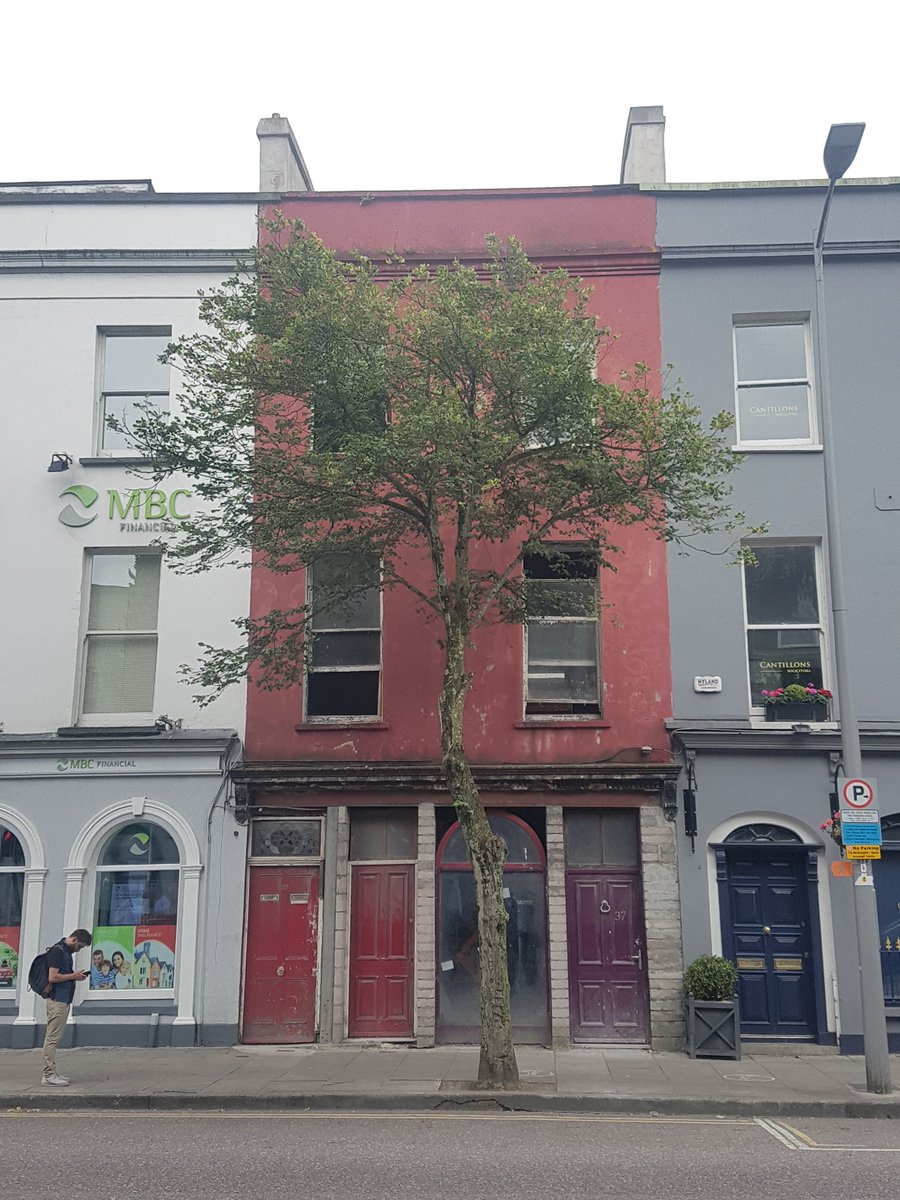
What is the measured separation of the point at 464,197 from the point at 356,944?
10910mm

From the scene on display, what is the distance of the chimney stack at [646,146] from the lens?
16719mm

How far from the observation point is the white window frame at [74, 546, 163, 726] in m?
14.6

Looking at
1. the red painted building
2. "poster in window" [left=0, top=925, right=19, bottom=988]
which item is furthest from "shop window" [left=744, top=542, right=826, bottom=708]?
"poster in window" [left=0, top=925, right=19, bottom=988]

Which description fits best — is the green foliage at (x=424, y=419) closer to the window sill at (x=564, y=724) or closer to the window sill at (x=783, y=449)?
the window sill at (x=564, y=724)

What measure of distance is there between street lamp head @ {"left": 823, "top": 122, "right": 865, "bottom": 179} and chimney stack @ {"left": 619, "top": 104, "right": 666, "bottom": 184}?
5430mm

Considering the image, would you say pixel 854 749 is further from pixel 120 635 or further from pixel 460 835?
pixel 120 635

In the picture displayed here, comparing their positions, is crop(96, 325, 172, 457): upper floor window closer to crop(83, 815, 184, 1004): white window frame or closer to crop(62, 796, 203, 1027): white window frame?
crop(62, 796, 203, 1027): white window frame

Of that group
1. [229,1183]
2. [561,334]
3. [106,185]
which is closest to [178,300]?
[106,185]

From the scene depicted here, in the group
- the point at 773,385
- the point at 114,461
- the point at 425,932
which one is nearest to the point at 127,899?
the point at 425,932

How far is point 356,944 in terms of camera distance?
13.8 meters

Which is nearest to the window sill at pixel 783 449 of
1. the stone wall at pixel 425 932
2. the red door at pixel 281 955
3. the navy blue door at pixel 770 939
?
the navy blue door at pixel 770 939

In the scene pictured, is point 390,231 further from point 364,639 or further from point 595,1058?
point 595,1058

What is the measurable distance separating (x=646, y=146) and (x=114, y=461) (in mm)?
9734

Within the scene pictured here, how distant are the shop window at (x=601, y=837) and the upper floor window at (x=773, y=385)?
5.53 metres
